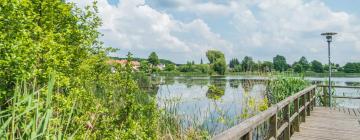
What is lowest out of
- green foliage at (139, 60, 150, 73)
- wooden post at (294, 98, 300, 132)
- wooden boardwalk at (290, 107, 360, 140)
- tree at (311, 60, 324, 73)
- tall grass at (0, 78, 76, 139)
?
wooden boardwalk at (290, 107, 360, 140)

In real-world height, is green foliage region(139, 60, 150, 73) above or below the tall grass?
above

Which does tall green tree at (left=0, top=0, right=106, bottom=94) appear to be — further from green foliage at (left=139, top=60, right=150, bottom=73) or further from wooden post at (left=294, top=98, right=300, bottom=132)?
wooden post at (left=294, top=98, right=300, bottom=132)

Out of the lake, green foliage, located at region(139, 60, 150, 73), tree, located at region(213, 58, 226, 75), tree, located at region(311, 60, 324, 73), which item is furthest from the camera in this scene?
tree, located at region(213, 58, 226, 75)

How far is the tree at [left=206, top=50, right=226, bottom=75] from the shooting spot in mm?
41425

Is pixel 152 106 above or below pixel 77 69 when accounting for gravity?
below

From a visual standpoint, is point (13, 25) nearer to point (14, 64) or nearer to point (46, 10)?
point (14, 64)

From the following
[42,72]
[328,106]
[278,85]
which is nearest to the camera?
[42,72]

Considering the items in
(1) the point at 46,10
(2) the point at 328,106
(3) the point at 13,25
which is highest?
(1) the point at 46,10

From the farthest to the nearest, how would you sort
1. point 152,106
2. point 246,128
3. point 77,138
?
point 152,106, point 77,138, point 246,128

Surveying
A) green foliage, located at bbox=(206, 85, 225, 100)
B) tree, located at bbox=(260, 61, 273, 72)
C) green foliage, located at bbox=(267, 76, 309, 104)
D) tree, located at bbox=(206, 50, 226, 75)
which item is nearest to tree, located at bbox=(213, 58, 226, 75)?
tree, located at bbox=(206, 50, 226, 75)

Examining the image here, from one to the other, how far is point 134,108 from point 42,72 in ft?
4.78

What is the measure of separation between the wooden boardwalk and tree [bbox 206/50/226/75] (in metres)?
30.1

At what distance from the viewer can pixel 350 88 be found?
43.6 ft

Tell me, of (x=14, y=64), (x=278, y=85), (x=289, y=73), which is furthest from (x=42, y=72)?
(x=289, y=73)
